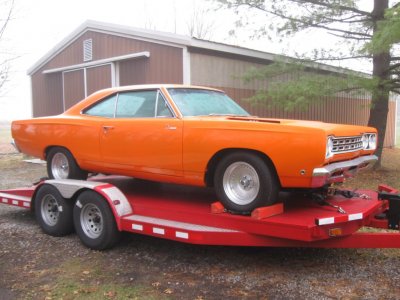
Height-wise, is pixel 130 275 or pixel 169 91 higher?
pixel 169 91

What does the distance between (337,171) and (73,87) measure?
11.9m

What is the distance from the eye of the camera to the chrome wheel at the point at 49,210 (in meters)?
5.88

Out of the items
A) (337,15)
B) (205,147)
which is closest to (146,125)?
(205,147)

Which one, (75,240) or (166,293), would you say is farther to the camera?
(75,240)

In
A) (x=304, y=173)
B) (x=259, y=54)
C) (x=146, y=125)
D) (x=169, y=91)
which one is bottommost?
(x=304, y=173)

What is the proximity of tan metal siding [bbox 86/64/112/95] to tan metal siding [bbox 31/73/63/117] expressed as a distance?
2.00 m

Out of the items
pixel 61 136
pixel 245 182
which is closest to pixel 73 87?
pixel 61 136

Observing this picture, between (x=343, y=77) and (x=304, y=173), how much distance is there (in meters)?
6.31

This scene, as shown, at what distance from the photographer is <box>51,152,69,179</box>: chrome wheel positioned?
619cm

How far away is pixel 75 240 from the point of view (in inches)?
223

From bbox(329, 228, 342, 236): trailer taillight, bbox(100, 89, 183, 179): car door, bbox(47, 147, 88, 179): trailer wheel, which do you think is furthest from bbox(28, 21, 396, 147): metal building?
bbox(329, 228, 342, 236): trailer taillight

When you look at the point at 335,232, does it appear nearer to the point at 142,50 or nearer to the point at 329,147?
the point at 329,147

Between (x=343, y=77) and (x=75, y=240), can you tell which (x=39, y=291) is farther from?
(x=343, y=77)

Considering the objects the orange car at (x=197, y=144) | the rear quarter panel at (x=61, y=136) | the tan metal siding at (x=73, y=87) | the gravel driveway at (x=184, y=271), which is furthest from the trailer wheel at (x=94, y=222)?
the tan metal siding at (x=73, y=87)
